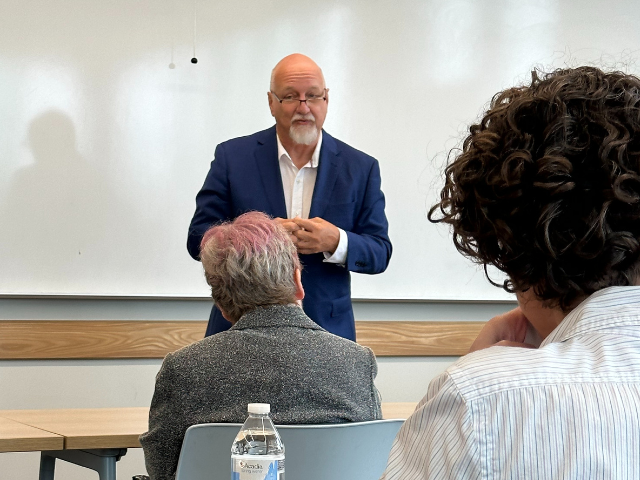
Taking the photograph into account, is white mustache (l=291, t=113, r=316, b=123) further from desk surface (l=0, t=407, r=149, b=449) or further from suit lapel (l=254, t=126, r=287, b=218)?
desk surface (l=0, t=407, r=149, b=449)

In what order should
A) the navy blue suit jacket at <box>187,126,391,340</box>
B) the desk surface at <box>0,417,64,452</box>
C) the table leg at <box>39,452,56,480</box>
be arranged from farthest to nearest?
the navy blue suit jacket at <box>187,126,391,340</box> < the table leg at <box>39,452,56,480</box> < the desk surface at <box>0,417,64,452</box>

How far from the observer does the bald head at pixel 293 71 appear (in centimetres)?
273

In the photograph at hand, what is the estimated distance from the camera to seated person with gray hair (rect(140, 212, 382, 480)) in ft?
5.13

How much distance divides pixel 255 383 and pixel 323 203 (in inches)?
47.3

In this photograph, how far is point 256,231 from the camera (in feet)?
6.07

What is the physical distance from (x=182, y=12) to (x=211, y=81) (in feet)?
1.07

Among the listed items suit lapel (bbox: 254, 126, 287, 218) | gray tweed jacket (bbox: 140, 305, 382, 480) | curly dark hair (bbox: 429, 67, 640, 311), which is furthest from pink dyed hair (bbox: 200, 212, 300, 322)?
curly dark hair (bbox: 429, 67, 640, 311)

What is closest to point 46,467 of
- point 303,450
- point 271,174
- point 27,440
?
point 27,440

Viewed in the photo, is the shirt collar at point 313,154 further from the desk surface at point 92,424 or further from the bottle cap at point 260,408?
the bottle cap at point 260,408

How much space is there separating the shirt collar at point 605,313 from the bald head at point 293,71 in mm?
2116

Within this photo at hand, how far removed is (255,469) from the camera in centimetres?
137

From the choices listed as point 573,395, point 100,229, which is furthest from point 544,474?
point 100,229

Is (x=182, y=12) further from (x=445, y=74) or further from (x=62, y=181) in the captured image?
(x=445, y=74)

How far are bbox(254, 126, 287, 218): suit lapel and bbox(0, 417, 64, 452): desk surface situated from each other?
1.09 m
